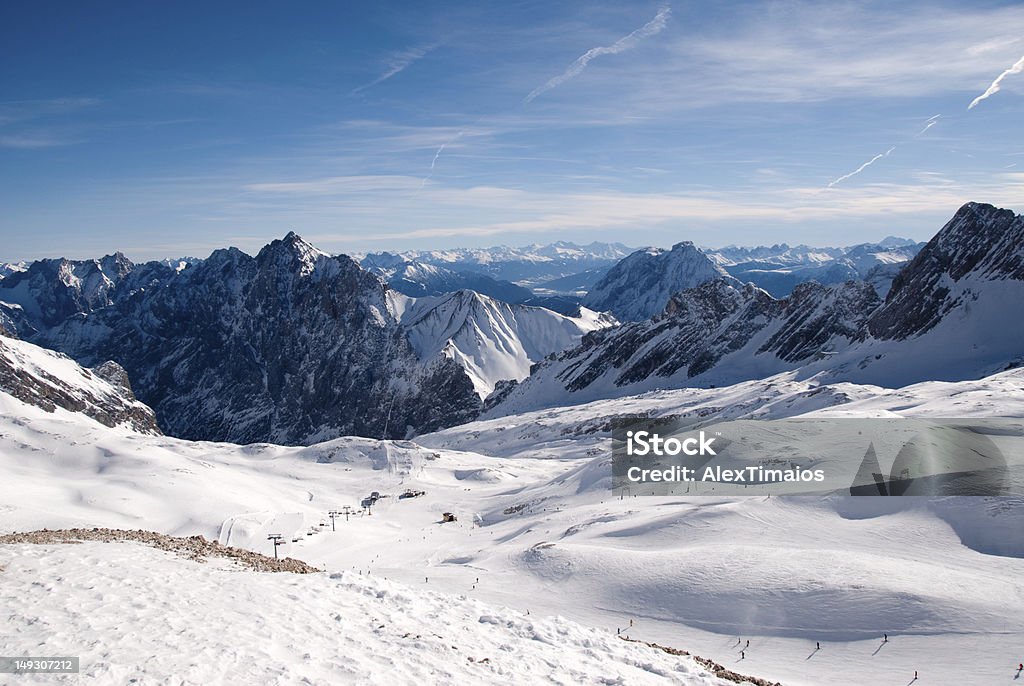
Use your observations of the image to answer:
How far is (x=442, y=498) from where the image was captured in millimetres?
81062

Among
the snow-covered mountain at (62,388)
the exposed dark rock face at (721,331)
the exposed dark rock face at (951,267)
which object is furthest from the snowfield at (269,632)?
the snow-covered mountain at (62,388)

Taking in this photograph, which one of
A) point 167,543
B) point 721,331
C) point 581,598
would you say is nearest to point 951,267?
point 721,331

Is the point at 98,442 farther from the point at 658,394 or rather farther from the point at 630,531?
the point at 658,394

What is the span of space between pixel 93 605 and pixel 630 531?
88.6 feet

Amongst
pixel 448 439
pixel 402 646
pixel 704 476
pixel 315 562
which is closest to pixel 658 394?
pixel 448 439

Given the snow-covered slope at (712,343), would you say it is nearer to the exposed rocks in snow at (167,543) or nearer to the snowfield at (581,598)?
the snowfield at (581,598)

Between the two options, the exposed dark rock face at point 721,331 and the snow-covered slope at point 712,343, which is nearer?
the snow-covered slope at point 712,343

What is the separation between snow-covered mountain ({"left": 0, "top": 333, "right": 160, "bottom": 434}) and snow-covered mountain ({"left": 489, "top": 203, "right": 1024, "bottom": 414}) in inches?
4457

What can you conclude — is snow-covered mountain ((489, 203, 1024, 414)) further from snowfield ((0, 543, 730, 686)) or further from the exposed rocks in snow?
the exposed rocks in snow

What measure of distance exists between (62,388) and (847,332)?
211543 millimetres

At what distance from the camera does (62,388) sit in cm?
17488

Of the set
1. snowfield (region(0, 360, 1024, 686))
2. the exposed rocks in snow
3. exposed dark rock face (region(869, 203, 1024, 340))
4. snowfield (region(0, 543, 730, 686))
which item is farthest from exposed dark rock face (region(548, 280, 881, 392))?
the exposed rocks in snow

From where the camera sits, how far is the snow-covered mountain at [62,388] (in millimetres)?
158375

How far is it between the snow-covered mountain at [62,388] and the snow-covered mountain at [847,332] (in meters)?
113
